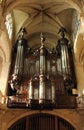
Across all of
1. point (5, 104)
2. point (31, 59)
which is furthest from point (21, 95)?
point (31, 59)

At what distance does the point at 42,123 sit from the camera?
37.9 ft

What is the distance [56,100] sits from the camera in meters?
11.7

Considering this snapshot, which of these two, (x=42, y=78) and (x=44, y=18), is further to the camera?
(x=44, y=18)

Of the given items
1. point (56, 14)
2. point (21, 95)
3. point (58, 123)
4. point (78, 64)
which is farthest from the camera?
point (56, 14)

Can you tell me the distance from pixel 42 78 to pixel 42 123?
2676mm

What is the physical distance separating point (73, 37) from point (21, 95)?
713 cm

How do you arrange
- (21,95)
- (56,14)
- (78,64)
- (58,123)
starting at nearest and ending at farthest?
(58,123), (21,95), (78,64), (56,14)

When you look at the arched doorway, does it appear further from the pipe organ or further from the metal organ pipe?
the metal organ pipe

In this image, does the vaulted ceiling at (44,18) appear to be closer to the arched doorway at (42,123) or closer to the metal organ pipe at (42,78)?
the metal organ pipe at (42,78)

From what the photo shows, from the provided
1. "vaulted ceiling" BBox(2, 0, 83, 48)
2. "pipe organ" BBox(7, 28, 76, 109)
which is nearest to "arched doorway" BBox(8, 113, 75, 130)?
"pipe organ" BBox(7, 28, 76, 109)

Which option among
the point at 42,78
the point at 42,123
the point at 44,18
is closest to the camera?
the point at 42,123

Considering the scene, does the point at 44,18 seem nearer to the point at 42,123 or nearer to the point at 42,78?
the point at 42,78

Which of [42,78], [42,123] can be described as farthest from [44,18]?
[42,123]

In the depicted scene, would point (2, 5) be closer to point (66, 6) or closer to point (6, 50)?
point (6, 50)
